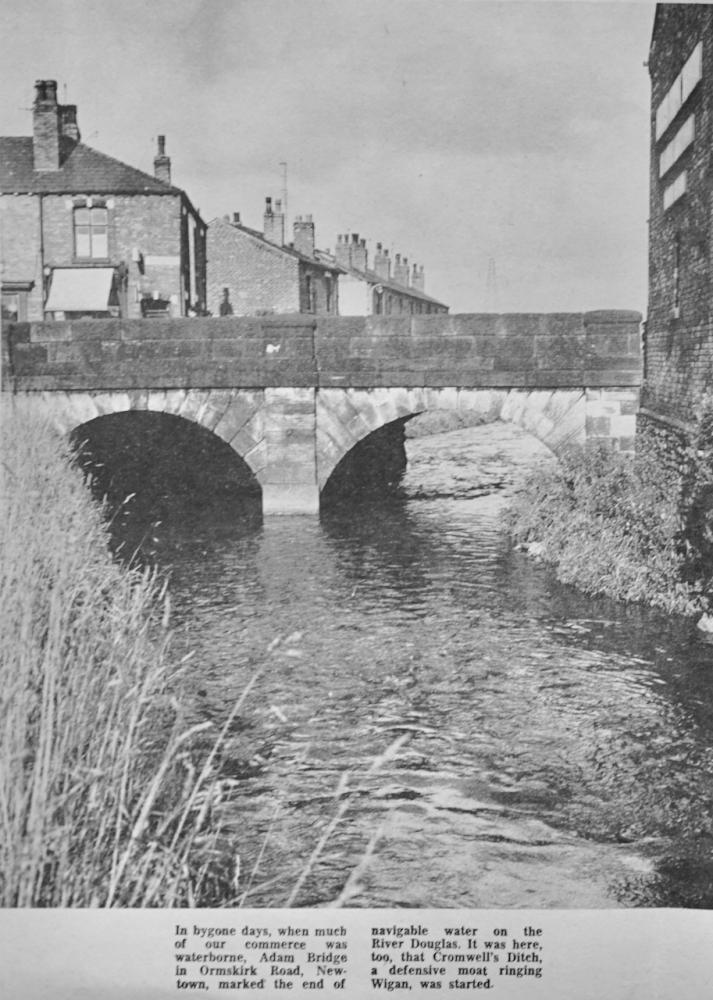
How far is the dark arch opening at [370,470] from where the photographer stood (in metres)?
16.6

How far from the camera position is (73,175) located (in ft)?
84.4

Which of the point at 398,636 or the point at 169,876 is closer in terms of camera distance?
the point at 169,876

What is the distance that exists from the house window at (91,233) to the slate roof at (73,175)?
1.94ft

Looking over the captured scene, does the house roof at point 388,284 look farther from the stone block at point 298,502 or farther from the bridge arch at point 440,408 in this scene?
the stone block at point 298,502

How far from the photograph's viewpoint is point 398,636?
29.6 feet

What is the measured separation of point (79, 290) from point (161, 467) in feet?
34.2

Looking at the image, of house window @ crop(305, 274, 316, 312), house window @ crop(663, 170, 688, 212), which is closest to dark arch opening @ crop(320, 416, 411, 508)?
house window @ crop(663, 170, 688, 212)

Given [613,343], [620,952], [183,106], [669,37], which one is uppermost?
[669,37]

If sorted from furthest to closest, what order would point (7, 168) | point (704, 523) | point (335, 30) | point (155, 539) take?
point (7, 168) → point (155, 539) → point (704, 523) → point (335, 30)

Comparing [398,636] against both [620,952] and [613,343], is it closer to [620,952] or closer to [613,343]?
[620,952]

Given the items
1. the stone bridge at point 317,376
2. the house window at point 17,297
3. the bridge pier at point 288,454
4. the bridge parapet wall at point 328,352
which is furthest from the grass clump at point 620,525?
the house window at point 17,297

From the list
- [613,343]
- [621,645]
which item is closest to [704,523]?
[621,645]

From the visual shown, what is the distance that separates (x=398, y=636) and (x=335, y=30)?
16.2 feet

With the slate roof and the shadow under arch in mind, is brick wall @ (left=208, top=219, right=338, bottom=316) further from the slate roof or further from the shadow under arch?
the shadow under arch
